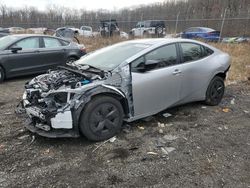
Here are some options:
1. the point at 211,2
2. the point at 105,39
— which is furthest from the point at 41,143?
the point at 211,2

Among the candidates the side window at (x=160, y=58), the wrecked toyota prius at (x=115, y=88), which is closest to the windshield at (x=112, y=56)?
the wrecked toyota prius at (x=115, y=88)

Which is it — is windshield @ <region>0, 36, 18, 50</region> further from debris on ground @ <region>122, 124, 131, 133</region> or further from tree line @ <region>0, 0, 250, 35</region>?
tree line @ <region>0, 0, 250, 35</region>

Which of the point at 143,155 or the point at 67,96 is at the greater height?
the point at 67,96

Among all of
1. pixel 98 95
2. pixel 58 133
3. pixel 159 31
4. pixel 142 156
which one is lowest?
pixel 142 156

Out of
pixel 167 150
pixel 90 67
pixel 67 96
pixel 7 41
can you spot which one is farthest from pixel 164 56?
pixel 7 41

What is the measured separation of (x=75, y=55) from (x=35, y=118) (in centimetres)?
624

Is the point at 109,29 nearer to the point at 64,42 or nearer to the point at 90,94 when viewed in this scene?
the point at 64,42

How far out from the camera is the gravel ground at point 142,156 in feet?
11.7

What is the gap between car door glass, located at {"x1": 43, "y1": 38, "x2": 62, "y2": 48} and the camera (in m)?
9.93

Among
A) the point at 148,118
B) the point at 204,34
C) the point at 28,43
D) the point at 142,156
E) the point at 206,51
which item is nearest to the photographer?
the point at 142,156

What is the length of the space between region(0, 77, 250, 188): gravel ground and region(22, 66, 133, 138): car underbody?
1.00ft

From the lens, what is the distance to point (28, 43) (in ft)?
31.1

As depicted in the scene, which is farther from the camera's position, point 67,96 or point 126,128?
point 126,128

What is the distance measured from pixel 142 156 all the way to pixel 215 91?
9.69 ft
